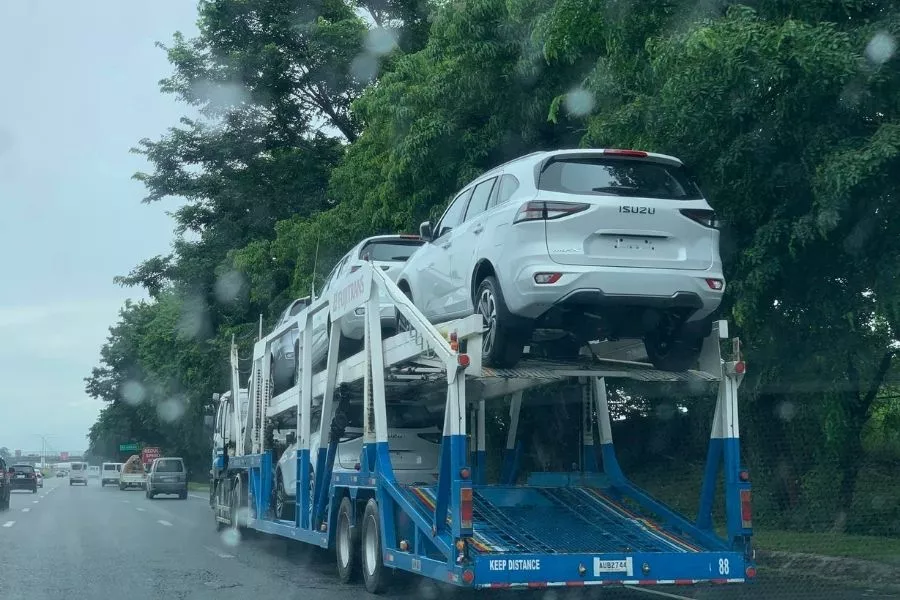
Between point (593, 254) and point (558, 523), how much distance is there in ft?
7.88

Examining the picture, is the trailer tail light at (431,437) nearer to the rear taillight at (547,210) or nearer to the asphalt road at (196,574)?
the asphalt road at (196,574)

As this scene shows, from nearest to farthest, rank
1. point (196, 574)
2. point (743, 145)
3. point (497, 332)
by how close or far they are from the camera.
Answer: point (497, 332)
point (743, 145)
point (196, 574)

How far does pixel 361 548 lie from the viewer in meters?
10.6

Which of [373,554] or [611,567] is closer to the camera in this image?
[611,567]

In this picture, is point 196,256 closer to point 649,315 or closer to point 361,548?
point 361,548

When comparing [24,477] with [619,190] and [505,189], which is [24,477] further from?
[619,190]

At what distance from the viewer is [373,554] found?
10234 mm

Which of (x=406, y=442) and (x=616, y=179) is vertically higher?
(x=616, y=179)

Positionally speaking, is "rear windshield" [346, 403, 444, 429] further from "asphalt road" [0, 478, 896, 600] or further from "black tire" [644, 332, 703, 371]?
"black tire" [644, 332, 703, 371]

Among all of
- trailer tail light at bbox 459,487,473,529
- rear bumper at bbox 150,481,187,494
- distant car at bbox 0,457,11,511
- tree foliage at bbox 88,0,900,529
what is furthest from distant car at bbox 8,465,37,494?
trailer tail light at bbox 459,487,473,529

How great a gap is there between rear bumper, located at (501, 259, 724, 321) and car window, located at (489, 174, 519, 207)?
2.48ft

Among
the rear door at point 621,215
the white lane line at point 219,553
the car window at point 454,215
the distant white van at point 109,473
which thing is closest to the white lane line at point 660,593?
the rear door at point 621,215

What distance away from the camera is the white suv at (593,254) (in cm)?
829

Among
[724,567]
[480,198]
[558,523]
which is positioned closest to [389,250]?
[480,198]
